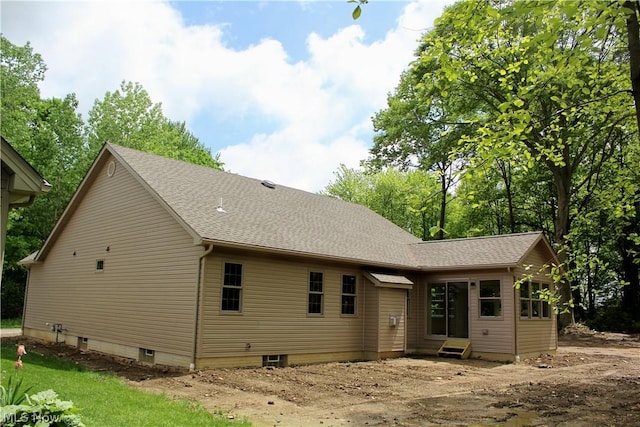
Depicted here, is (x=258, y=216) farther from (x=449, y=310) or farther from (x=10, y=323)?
(x=10, y=323)

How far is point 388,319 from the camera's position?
16.2m

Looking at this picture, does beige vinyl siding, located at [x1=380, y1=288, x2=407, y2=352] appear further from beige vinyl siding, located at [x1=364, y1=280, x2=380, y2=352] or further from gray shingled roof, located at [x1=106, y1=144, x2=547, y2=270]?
gray shingled roof, located at [x1=106, y1=144, x2=547, y2=270]

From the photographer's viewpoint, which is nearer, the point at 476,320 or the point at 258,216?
the point at 258,216

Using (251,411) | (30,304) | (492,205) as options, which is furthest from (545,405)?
(492,205)

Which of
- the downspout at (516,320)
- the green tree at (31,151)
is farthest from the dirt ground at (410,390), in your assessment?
the green tree at (31,151)

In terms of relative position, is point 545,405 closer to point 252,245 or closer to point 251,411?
point 251,411

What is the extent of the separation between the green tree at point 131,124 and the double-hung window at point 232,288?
2568cm

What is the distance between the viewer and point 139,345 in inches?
546

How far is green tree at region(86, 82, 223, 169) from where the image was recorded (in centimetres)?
3625

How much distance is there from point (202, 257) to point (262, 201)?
4.96m

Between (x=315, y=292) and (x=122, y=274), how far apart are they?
18.6ft

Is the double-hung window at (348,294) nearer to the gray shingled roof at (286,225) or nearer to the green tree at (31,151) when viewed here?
the gray shingled roof at (286,225)

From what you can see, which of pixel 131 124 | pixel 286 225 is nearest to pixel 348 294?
pixel 286 225

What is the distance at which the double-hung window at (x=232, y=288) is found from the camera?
42.3 feet
